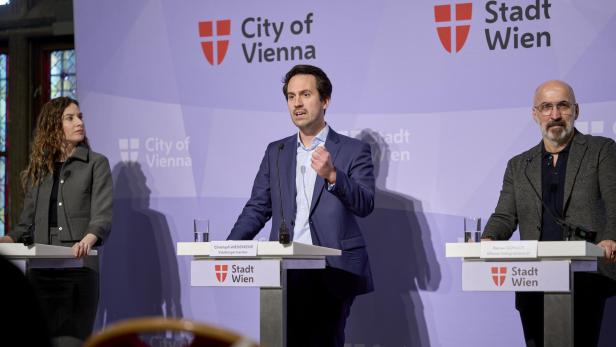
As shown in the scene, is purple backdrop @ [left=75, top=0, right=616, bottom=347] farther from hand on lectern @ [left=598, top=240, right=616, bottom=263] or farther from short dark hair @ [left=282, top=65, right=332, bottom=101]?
hand on lectern @ [left=598, top=240, right=616, bottom=263]

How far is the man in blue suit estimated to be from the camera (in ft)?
13.5

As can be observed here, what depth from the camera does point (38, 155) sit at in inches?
207

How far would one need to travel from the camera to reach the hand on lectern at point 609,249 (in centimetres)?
381

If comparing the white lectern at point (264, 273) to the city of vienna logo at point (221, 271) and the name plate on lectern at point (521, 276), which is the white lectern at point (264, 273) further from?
the name plate on lectern at point (521, 276)

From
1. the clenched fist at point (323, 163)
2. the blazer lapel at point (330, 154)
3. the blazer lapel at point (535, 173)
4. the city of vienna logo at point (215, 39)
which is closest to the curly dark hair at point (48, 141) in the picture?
the city of vienna logo at point (215, 39)

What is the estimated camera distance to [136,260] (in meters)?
6.02

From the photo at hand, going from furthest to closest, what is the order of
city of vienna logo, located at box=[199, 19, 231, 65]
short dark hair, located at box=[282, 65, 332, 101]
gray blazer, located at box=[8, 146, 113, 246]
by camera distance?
city of vienna logo, located at box=[199, 19, 231, 65], gray blazer, located at box=[8, 146, 113, 246], short dark hair, located at box=[282, 65, 332, 101]

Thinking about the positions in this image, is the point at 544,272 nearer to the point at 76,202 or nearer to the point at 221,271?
the point at 221,271

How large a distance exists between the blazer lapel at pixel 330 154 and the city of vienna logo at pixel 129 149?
197cm

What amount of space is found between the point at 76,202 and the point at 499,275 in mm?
2663

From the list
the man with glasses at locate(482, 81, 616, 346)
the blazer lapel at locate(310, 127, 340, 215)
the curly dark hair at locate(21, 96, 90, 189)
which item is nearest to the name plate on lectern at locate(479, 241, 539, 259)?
the man with glasses at locate(482, 81, 616, 346)

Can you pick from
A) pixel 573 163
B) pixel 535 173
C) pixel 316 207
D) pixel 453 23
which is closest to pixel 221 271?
pixel 316 207

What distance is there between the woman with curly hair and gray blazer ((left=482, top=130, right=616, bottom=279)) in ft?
7.32

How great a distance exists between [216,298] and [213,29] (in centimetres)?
175
